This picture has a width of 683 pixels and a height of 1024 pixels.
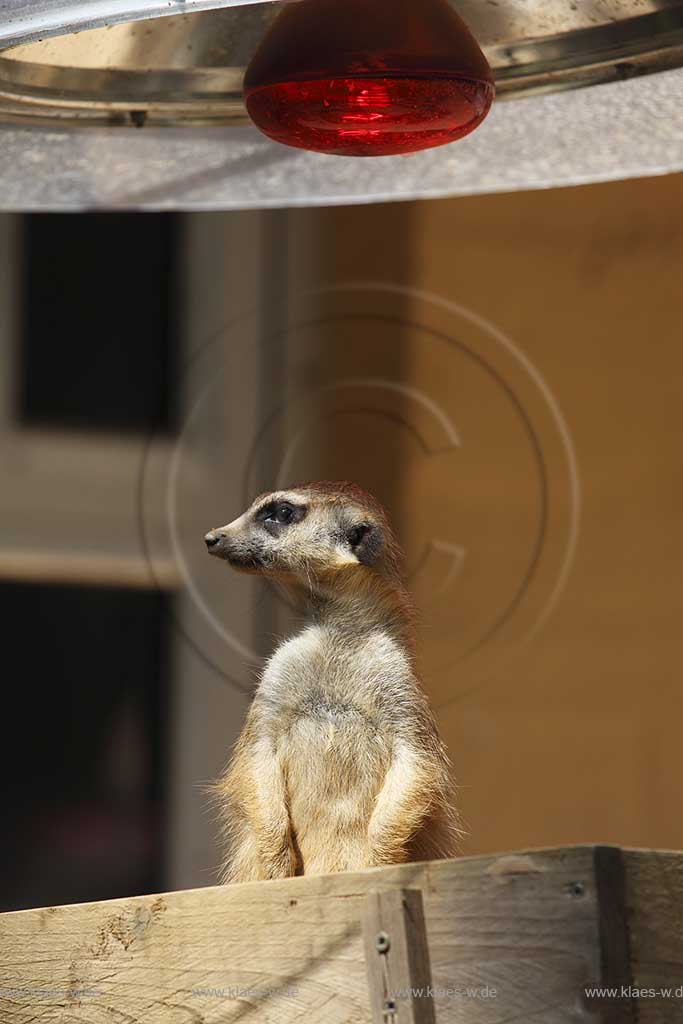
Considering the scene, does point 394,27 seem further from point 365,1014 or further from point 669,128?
point 365,1014

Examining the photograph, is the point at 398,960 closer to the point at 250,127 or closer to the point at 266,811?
the point at 266,811

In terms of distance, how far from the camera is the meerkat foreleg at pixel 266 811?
1290 mm

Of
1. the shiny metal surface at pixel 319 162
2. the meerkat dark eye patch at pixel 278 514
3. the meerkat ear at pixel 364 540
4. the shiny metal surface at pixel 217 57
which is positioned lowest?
the meerkat ear at pixel 364 540

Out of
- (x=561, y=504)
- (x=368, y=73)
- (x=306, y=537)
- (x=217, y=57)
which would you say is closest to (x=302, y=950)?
(x=306, y=537)

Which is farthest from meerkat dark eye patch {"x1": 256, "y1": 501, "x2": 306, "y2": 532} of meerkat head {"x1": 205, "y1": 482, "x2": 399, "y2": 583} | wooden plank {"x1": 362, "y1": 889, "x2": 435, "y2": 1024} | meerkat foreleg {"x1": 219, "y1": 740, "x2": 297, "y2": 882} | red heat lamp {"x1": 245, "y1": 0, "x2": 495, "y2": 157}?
wooden plank {"x1": 362, "y1": 889, "x2": 435, "y2": 1024}

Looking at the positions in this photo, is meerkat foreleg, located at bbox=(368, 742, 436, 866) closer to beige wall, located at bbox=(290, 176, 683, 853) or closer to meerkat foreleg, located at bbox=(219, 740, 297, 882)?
meerkat foreleg, located at bbox=(219, 740, 297, 882)

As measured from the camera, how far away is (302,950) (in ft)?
3.45

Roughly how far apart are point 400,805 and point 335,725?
8 centimetres

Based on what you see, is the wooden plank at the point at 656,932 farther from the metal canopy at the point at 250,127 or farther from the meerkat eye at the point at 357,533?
the metal canopy at the point at 250,127

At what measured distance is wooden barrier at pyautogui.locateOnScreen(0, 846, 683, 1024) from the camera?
0.93m

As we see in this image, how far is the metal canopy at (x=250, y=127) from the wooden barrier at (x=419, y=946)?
2.05 ft

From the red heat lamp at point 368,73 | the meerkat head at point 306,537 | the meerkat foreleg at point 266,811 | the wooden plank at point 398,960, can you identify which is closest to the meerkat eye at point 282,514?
the meerkat head at point 306,537

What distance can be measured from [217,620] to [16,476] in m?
0.66

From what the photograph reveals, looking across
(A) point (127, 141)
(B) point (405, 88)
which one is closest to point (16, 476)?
(A) point (127, 141)
